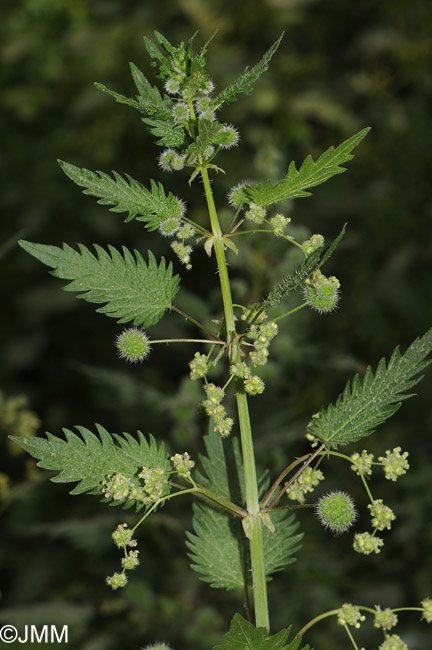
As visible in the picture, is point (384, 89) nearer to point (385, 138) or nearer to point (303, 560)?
point (385, 138)

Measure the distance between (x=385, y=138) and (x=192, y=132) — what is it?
3609mm

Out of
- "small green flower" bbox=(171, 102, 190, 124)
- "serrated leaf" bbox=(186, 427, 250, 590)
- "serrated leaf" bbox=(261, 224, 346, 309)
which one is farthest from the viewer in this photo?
"serrated leaf" bbox=(186, 427, 250, 590)

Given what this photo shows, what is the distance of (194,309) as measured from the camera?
9.01 ft

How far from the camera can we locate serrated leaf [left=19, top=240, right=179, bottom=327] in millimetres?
1193

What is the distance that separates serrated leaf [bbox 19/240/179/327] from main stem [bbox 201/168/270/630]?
99mm

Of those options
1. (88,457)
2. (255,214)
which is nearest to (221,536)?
(88,457)

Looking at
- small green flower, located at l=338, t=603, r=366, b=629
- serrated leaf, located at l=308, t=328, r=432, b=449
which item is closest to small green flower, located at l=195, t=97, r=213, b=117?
serrated leaf, located at l=308, t=328, r=432, b=449

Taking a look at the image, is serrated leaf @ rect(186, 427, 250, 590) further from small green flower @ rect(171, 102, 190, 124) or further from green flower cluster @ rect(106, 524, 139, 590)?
small green flower @ rect(171, 102, 190, 124)

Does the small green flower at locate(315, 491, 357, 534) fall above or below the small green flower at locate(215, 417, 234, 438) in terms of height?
below

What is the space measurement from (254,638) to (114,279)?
64 cm

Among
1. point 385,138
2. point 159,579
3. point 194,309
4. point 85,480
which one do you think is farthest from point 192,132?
point 385,138

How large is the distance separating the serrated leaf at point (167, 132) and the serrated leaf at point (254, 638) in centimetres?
82

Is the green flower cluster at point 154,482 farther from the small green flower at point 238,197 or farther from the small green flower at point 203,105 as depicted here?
the small green flower at point 203,105

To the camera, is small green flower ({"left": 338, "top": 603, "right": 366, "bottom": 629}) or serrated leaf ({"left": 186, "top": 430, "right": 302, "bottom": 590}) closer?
small green flower ({"left": 338, "top": 603, "right": 366, "bottom": 629})
